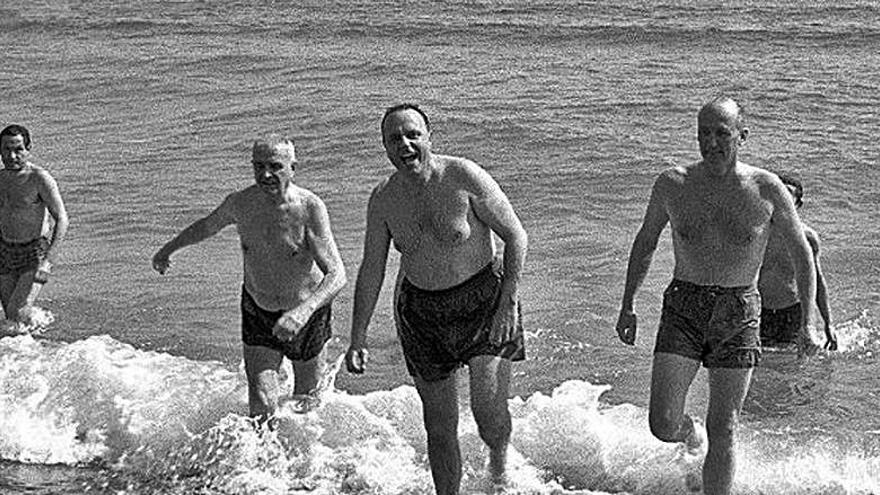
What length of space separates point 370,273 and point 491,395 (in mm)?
791

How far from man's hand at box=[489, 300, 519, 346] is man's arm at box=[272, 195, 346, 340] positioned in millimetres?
969

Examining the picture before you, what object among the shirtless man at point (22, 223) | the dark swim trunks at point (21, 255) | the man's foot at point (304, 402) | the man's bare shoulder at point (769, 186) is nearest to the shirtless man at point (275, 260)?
the man's foot at point (304, 402)

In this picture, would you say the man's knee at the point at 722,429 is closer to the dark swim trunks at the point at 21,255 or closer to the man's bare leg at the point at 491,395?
the man's bare leg at the point at 491,395

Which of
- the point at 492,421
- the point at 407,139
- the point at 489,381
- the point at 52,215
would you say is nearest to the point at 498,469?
the point at 492,421

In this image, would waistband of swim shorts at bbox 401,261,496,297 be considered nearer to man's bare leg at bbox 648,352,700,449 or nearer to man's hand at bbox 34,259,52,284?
man's bare leg at bbox 648,352,700,449

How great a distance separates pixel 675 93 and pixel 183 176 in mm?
5994

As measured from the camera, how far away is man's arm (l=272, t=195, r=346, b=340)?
752 centimetres

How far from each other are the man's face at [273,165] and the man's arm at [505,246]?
131 cm

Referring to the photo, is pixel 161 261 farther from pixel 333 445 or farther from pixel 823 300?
Result: pixel 823 300

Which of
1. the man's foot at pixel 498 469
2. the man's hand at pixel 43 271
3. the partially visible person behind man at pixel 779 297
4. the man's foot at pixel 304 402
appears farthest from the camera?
the man's hand at pixel 43 271

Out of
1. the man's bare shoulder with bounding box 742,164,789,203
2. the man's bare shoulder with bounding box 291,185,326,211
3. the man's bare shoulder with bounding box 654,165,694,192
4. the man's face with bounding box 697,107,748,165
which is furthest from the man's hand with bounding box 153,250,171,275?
the man's bare shoulder with bounding box 742,164,789,203

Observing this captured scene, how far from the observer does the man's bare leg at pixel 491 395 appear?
7.29m

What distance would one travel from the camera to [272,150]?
8.12 m

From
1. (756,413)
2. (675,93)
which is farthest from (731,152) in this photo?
(675,93)
